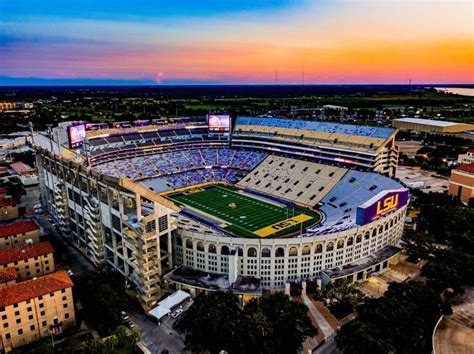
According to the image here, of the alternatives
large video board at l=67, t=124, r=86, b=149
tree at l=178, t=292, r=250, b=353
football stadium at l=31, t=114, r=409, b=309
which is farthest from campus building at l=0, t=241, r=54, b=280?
large video board at l=67, t=124, r=86, b=149

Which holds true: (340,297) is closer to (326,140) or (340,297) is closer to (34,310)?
(34,310)

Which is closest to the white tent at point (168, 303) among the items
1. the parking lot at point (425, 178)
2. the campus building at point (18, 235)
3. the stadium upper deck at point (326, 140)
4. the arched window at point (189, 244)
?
the arched window at point (189, 244)

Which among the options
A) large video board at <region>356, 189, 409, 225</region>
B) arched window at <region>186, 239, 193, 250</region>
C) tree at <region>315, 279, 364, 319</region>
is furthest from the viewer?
large video board at <region>356, 189, 409, 225</region>

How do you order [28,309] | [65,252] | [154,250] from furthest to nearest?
1. [65,252]
2. [154,250]
3. [28,309]

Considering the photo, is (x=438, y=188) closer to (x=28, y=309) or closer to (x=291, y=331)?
(x=291, y=331)

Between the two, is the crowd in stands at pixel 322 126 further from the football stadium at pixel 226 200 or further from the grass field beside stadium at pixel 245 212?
the grass field beside stadium at pixel 245 212

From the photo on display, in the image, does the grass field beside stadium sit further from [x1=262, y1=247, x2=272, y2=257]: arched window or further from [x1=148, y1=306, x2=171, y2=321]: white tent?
[x1=148, y1=306, x2=171, y2=321]: white tent

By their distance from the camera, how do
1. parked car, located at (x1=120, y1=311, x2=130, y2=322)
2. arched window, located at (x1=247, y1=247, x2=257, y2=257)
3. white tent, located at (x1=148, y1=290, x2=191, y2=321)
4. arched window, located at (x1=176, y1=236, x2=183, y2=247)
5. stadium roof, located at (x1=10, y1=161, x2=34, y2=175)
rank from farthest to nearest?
1. stadium roof, located at (x1=10, y1=161, x2=34, y2=175)
2. arched window, located at (x1=176, y1=236, x2=183, y2=247)
3. arched window, located at (x1=247, y1=247, x2=257, y2=257)
4. white tent, located at (x1=148, y1=290, x2=191, y2=321)
5. parked car, located at (x1=120, y1=311, x2=130, y2=322)

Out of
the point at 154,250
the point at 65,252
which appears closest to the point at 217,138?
the point at 65,252
